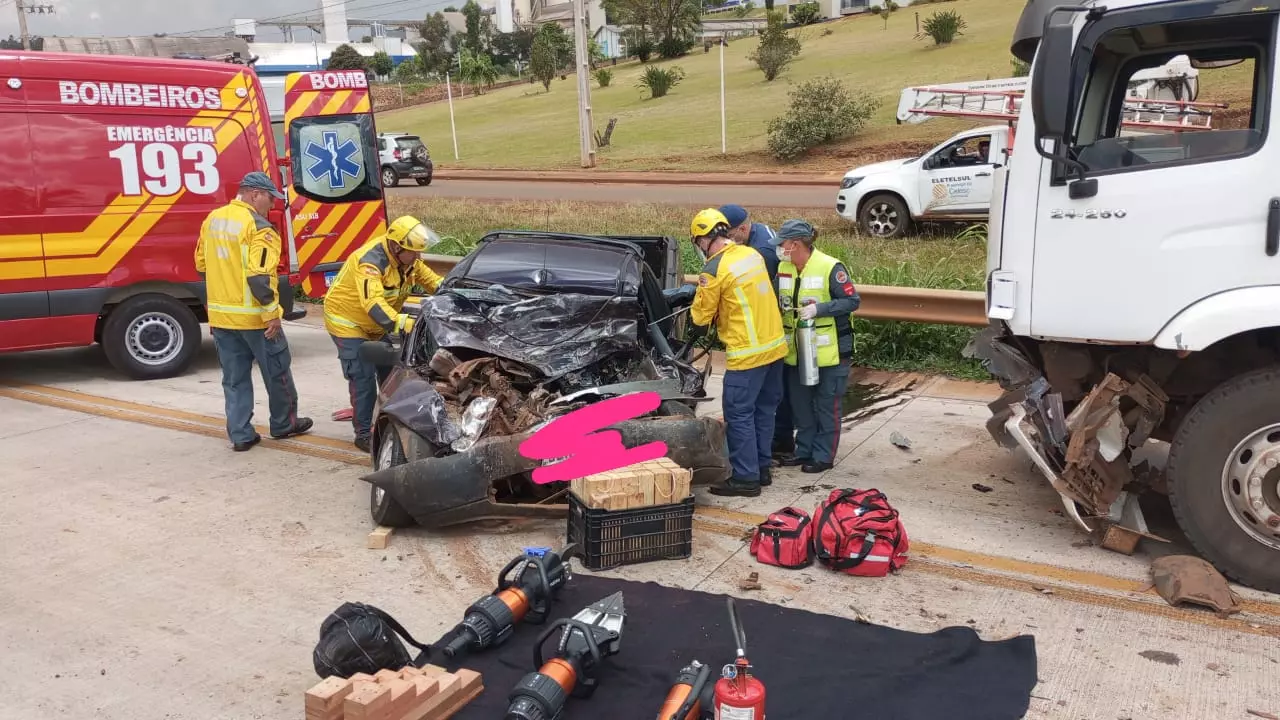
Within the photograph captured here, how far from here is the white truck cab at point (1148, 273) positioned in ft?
14.0

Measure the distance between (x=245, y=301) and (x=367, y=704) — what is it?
4448mm

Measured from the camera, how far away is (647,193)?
22672 mm

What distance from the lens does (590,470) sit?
207 inches

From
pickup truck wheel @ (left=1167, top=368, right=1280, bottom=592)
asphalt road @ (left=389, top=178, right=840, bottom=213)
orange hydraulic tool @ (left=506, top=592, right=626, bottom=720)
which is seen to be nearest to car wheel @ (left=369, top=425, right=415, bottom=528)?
orange hydraulic tool @ (left=506, top=592, right=626, bottom=720)

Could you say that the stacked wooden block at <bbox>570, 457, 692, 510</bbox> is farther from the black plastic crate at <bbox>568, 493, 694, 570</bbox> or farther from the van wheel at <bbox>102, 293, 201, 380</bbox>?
the van wheel at <bbox>102, 293, 201, 380</bbox>

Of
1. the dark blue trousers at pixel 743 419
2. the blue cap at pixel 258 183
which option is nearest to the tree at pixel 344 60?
the blue cap at pixel 258 183

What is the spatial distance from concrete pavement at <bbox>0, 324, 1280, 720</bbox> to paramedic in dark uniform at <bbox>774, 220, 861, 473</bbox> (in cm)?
24

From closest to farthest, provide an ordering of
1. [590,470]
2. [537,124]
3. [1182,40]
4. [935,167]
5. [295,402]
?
[1182,40], [590,470], [295,402], [935,167], [537,124]

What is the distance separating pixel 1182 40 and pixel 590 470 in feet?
11.5

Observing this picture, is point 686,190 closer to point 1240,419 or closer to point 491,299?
point 491,299

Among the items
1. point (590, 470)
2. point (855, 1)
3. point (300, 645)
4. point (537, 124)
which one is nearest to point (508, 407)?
point (590, 470)

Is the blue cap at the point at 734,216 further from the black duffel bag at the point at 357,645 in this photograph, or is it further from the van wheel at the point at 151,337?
the van wheel at the point at 151,337

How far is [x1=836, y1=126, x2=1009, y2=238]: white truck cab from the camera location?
13977mm

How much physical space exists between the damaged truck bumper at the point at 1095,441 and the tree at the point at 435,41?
7922 cm
